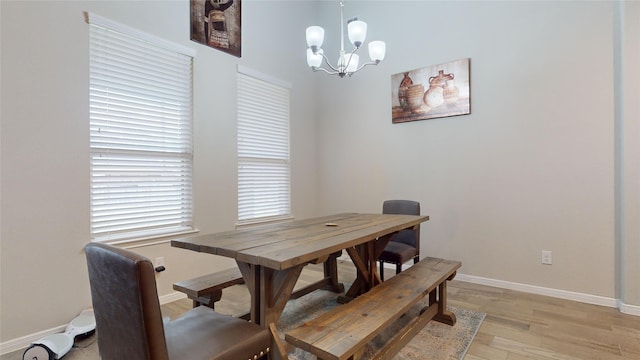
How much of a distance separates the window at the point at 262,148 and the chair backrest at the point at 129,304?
2.48 m

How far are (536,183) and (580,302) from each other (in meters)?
1.14

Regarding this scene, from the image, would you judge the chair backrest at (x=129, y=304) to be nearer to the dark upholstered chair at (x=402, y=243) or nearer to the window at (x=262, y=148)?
the dark upholstered chair at (x=402, y=243)

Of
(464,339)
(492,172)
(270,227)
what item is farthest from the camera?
(492,172)

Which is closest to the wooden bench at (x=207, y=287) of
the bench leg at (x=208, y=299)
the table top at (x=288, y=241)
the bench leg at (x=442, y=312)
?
the bench leg at (x=208, y=299)

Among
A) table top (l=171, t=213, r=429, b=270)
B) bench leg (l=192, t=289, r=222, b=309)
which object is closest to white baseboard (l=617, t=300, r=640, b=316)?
table top (l=171, t=213, r=429, b=270)

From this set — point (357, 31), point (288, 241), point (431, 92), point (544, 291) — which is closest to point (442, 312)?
point (544, 291)

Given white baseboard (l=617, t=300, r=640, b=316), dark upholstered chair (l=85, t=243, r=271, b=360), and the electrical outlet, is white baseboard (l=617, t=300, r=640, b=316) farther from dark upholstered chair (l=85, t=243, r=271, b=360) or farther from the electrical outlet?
the electrical outlet

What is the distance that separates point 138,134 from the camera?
276 cm

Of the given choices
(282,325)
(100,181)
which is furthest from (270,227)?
(100,181)

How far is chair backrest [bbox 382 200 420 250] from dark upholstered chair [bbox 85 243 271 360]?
2.13 metres

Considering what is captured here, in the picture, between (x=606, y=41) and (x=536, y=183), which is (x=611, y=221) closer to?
(x=536, y=183)

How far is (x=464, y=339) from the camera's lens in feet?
7.22

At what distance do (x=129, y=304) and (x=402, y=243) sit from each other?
2702mm

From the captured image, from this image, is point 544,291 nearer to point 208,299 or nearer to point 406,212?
point 406,212
